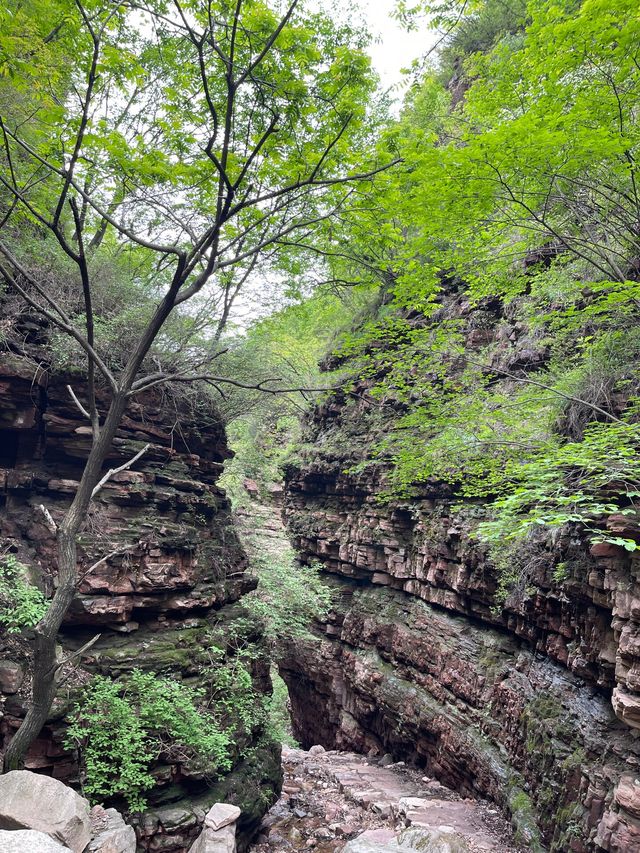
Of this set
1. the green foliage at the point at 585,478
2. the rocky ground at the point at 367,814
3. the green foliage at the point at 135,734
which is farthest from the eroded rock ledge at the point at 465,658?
the green foliage at the point at 135,734

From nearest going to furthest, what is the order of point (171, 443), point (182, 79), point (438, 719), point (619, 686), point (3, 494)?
point (182, 79)
point (619, 686)
point (3, 494)
point (171, 443)
point (438, 719)

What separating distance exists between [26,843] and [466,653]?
365 inches

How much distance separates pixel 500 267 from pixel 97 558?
8.23 metres

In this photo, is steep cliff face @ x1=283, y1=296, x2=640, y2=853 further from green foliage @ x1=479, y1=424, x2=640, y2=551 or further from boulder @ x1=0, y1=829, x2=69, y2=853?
boulder @ x1=0, y1=829, x2=69, y2=853

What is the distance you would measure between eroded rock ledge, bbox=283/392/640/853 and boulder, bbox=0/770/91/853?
6450 mm

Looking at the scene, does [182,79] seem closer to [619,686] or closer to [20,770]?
[20,770]

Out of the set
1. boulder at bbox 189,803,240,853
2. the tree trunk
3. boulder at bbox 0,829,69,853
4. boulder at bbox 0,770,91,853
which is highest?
the tree trunk

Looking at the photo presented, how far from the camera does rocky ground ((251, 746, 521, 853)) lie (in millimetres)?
7656

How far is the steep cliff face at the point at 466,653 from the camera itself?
698 cm

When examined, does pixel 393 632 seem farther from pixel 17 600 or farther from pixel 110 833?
pixel 17 600

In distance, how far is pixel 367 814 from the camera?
8.97 meters

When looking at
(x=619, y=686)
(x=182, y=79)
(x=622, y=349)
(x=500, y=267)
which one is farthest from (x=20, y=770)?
(x=622, y=349)

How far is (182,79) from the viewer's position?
5.71 meters

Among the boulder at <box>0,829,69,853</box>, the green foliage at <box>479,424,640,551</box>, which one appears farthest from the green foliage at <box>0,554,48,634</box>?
the green foliage at <box>479,424,640,551</box>
